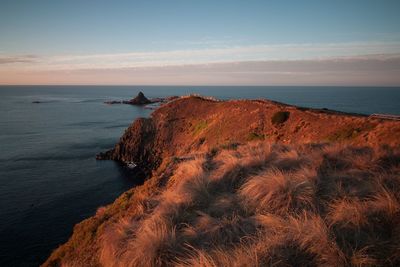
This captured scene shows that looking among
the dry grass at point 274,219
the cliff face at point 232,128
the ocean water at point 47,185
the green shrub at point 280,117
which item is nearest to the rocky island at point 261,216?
the dry grass at point 274,219

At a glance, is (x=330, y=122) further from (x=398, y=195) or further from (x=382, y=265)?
(x=382, y=265)

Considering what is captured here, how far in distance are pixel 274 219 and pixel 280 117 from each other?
27472mm

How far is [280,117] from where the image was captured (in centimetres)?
3222

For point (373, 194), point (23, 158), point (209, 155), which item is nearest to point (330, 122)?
point (209, 155)

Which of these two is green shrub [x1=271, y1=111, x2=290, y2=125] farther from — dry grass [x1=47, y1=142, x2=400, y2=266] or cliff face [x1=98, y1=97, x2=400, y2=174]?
dry grass [x1=47, y1=142, x2=400, y2=266]

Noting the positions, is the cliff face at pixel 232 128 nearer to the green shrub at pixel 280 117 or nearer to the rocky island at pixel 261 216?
the green shrub at pixel 280 117

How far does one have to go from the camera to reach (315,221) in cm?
561

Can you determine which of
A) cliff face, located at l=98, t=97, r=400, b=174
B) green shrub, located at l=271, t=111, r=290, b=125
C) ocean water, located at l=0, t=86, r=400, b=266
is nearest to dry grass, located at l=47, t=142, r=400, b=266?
cliff face, located at l=98, t=97, r=400, b=174

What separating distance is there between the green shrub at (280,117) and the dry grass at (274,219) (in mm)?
22321

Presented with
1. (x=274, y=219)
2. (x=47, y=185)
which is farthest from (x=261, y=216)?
(x=47, y=185)

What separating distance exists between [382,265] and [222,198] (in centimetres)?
409

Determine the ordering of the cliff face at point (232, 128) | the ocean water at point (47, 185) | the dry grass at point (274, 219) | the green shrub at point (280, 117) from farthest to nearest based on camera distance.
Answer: the green shrub at point (280, 117), the ocean water at point (47, 185), the cliff face at point (232, 128), the dry grass at point (274, 219)

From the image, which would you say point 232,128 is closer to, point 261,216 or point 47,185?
point 47,185

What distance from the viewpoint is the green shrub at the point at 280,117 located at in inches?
1264
